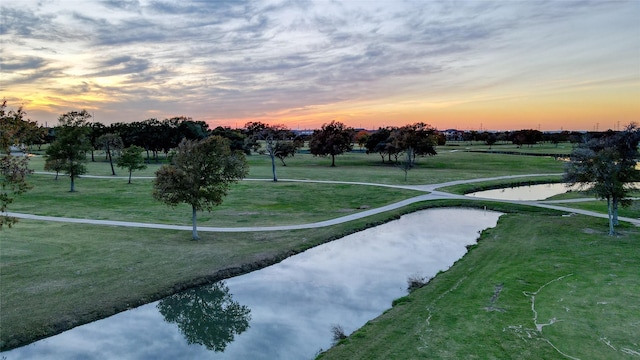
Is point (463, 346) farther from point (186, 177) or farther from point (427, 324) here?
point (186, 177)

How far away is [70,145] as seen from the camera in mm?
54562

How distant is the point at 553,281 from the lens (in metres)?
20.6

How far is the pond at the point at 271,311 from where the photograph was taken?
1623cm

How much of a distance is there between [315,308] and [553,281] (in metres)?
11.8

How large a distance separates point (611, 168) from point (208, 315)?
93.4 feet

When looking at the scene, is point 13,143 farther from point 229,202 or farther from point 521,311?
point 229,202

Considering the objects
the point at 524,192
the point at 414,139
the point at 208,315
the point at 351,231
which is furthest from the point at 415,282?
the point at 414,139

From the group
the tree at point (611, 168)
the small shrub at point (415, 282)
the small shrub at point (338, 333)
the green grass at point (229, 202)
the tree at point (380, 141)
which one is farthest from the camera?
the tree at point (380, 141)

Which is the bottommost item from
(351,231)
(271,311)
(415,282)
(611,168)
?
(271,311)

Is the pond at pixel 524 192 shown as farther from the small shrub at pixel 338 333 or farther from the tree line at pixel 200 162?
the small shrub at pixel 338 333

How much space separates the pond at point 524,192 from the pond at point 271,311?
25540 millimetres

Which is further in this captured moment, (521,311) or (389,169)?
(389,169)

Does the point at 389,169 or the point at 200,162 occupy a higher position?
the point at 200,162

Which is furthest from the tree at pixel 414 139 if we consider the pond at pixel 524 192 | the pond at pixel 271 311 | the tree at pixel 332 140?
the pond at pixel 271 311
